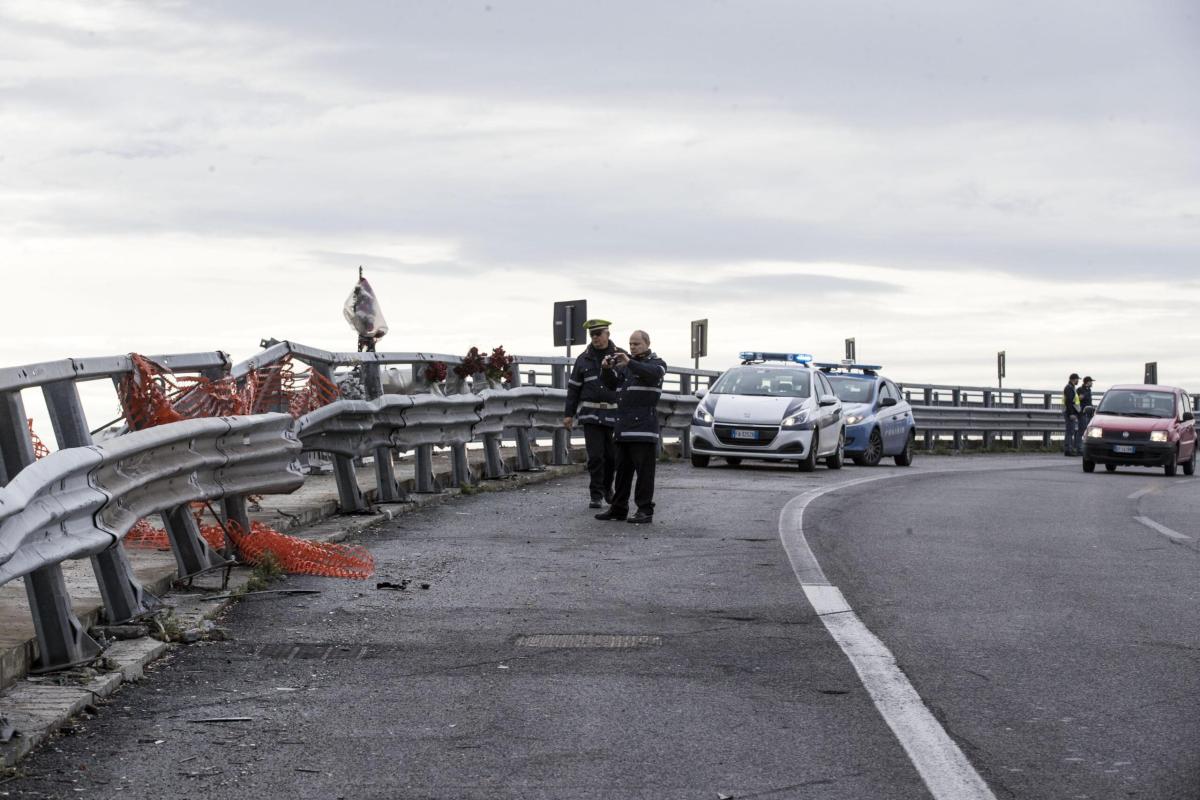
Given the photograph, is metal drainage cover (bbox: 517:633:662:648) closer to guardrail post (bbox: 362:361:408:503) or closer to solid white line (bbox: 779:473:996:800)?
solid white line (bbox: 779:473:996:800)

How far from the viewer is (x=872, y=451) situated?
28.9 metres

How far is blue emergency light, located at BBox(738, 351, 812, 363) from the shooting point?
84.5 feet

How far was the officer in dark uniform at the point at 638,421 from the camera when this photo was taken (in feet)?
49.2

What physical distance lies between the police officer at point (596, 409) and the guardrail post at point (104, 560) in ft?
27.7

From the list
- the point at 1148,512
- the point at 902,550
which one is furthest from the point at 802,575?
the point at 1148,512

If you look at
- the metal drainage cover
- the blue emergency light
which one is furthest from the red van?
the metal drainage cover

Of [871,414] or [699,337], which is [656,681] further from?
[699,337]

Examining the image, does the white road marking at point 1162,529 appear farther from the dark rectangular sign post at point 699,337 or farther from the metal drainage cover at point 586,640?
the dark rectangular sign post at point 699,337

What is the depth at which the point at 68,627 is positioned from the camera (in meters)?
6.55

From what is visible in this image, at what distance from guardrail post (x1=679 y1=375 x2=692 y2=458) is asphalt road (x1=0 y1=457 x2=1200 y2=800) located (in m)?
15.4

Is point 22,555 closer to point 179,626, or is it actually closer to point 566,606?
point 179,626

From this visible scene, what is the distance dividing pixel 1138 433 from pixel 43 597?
86.1 feet

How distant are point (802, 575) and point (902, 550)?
2082 millimetres

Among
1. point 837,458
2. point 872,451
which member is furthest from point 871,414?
point 837,458
